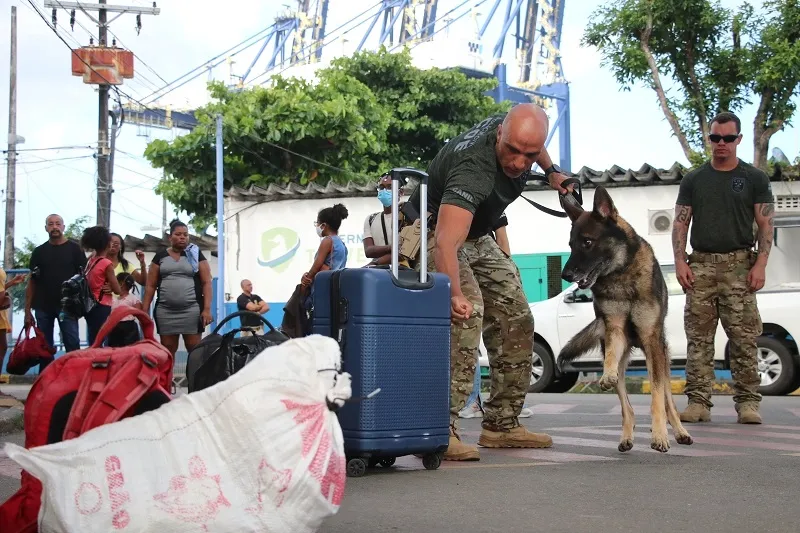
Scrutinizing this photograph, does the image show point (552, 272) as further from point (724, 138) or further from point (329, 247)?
point (724, 138)

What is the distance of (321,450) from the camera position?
3320 millimetres

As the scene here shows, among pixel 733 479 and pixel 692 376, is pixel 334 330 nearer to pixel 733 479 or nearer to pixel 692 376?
pixel 733 479

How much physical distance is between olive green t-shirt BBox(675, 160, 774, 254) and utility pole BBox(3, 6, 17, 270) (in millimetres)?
32772

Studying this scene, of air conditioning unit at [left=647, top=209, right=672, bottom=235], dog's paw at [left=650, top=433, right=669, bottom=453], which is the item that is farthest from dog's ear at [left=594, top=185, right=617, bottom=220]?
air conditioning unit at [left=647, top=209, right=672, bottom=235]

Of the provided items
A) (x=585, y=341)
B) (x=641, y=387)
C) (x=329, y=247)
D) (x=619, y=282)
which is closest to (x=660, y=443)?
(x=585, y=341)

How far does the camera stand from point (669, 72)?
22906 mm

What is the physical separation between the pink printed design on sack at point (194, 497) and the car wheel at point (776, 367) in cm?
1129

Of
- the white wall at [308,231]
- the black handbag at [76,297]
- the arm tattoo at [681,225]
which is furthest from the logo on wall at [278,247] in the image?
the arm tattoo at [681,225]

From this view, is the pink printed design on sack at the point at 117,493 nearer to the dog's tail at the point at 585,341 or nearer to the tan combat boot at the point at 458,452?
the tan combat boot at the point at 458,452

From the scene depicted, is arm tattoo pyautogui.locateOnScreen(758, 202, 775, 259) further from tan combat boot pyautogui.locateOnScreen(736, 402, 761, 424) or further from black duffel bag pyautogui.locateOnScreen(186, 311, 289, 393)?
black duffel bag pyautogui.locateOnScreen(186, 311, 289, 393)

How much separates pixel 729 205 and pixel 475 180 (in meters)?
3.46

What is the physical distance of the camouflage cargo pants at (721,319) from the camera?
27.7ft

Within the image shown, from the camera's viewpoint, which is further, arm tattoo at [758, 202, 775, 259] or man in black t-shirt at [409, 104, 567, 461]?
arm tattoo at [758, 202, 775, 259]

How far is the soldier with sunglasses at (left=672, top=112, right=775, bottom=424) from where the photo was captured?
27.6 ft
